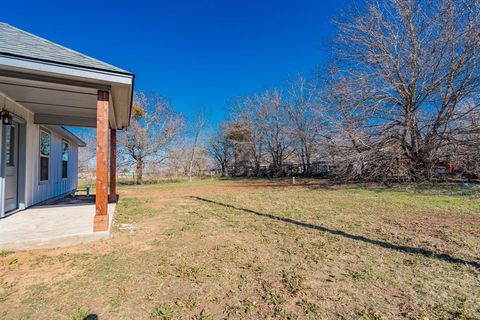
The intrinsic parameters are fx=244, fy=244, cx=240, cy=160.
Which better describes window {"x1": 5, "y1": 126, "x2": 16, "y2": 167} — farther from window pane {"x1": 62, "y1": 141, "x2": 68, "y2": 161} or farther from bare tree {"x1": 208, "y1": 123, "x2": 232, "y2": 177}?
bare tree {"x1": 208, "y1": 123, "x2": 232, "y2": 177}

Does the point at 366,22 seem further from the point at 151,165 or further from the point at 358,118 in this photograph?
the point at 151,165

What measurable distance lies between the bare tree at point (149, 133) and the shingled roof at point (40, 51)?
514 inches

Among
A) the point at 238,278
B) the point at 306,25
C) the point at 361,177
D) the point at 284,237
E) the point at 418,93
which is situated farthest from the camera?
the point at 306,25

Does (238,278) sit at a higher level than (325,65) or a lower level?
lower

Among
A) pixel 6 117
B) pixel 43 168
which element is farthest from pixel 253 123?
pixel 6 117

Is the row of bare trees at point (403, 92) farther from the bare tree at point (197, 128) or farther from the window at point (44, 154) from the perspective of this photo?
the bare tree at point (197, 128)

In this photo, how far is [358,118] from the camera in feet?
37.6

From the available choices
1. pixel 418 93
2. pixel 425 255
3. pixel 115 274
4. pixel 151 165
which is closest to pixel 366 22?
pixel 418 93

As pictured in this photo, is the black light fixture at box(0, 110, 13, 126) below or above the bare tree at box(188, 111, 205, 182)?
below

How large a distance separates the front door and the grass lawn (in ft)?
8.19

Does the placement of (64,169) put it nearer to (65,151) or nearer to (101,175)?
(65,151)

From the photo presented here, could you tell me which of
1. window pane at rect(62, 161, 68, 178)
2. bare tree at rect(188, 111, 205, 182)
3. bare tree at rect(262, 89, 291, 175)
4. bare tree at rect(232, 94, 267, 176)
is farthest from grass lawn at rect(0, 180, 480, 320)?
bare tree at rect(188, 111, 205, 182)

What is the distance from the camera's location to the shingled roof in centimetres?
321

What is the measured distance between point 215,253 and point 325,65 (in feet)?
41.7
